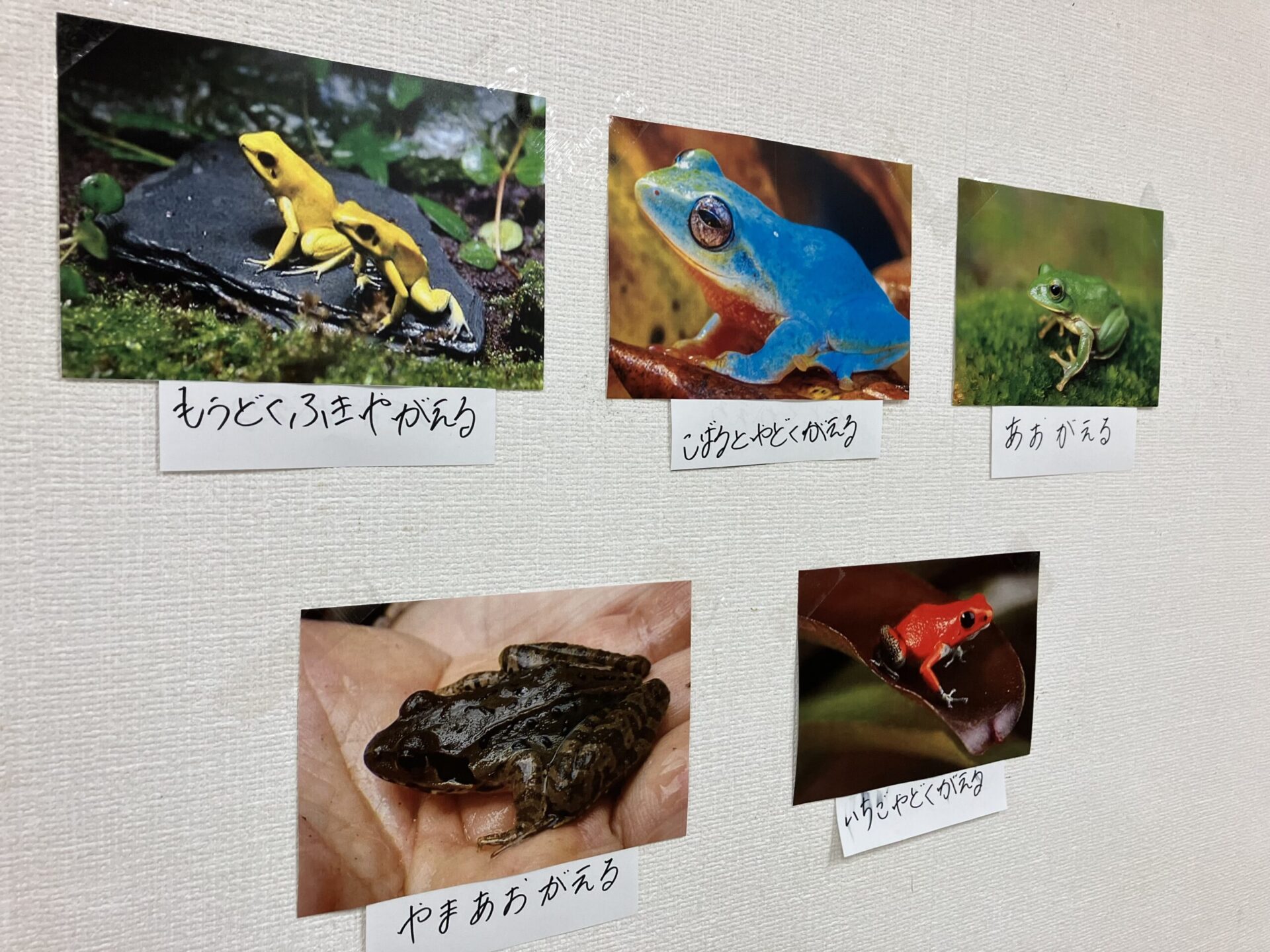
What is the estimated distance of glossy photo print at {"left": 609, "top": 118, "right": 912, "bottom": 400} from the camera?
461 mm

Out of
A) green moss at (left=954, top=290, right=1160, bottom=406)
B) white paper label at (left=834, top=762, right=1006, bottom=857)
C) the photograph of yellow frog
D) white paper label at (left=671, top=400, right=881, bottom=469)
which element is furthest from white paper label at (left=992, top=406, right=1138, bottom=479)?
the photograph of yellow frog

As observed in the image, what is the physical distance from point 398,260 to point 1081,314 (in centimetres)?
48

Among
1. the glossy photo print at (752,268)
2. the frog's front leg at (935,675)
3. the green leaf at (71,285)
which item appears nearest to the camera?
the green leaf at (71,285)

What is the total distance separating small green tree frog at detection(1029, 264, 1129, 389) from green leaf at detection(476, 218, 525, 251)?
1.22 ft

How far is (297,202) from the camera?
392 millimetres

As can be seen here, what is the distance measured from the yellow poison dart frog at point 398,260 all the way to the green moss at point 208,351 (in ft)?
0.07

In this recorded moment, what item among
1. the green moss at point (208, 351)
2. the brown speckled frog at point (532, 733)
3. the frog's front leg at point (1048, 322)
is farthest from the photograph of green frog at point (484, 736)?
the frog's front leg at point (1048, 322)

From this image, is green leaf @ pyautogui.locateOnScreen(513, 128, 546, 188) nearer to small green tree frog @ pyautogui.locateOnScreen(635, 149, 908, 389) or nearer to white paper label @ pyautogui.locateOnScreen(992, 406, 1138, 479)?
small green tree frog @ pyautogui.locateOnScreen(635, 149, 908, 389)

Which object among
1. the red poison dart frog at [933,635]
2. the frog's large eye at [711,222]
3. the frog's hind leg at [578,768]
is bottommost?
the frog's hind leg at [578,768]

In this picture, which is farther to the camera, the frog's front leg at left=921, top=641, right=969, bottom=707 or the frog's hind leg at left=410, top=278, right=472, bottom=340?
the frog's front leg at left=921, top=641, right=969, bottom=707

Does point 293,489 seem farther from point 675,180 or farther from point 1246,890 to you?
point 1246,890

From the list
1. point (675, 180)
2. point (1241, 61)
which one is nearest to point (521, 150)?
point (675, 180)

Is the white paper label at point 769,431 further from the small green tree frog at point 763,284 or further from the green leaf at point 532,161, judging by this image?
the green leaf at point 532,161

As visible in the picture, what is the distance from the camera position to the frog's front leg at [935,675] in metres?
0.57
